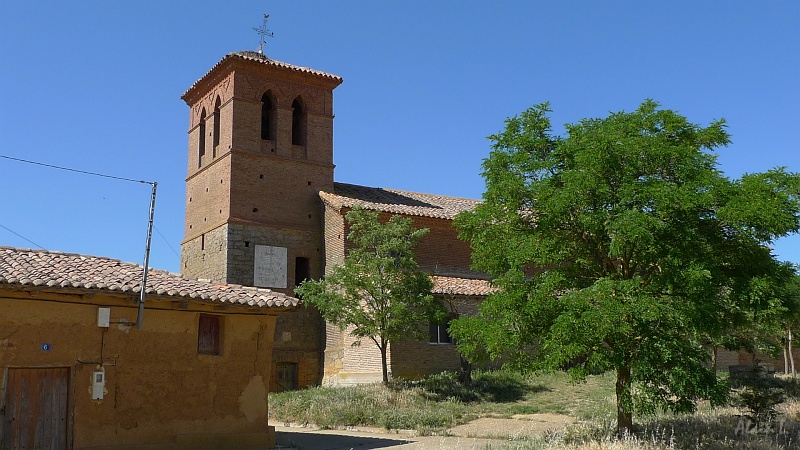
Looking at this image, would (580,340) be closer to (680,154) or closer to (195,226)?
(680,154)

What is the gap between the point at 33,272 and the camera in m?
14.3

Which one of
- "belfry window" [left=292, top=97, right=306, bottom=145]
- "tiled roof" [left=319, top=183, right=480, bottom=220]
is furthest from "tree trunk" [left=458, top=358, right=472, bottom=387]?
"belfry window" [left=292, top=97, right=306, bottom=145]

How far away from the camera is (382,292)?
82.0ft

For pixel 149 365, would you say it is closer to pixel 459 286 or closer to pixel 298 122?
pixel 459 286

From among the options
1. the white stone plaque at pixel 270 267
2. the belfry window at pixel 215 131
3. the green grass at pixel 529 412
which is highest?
the belfry window at pixel 215 131

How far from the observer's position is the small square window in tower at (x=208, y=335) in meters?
15.9

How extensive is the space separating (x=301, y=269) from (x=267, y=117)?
662cm

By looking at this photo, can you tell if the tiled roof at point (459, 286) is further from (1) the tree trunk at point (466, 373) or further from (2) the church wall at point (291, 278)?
(2) the church wall at point (291, 278)

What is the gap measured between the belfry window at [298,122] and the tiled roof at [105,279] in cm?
1576

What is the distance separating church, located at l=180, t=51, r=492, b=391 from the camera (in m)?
28.9

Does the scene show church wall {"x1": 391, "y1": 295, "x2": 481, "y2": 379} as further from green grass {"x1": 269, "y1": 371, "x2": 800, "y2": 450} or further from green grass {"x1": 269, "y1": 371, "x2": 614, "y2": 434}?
green grass {"x1": 269, "y1": 371, "x2": 800, "y2": 450}

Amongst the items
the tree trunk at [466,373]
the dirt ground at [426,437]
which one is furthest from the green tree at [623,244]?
the tree trunk at [466,373]

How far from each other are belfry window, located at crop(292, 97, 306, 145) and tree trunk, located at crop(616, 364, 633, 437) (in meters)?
20.7

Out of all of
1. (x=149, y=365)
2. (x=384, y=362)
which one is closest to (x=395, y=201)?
(x=384, y=362)
